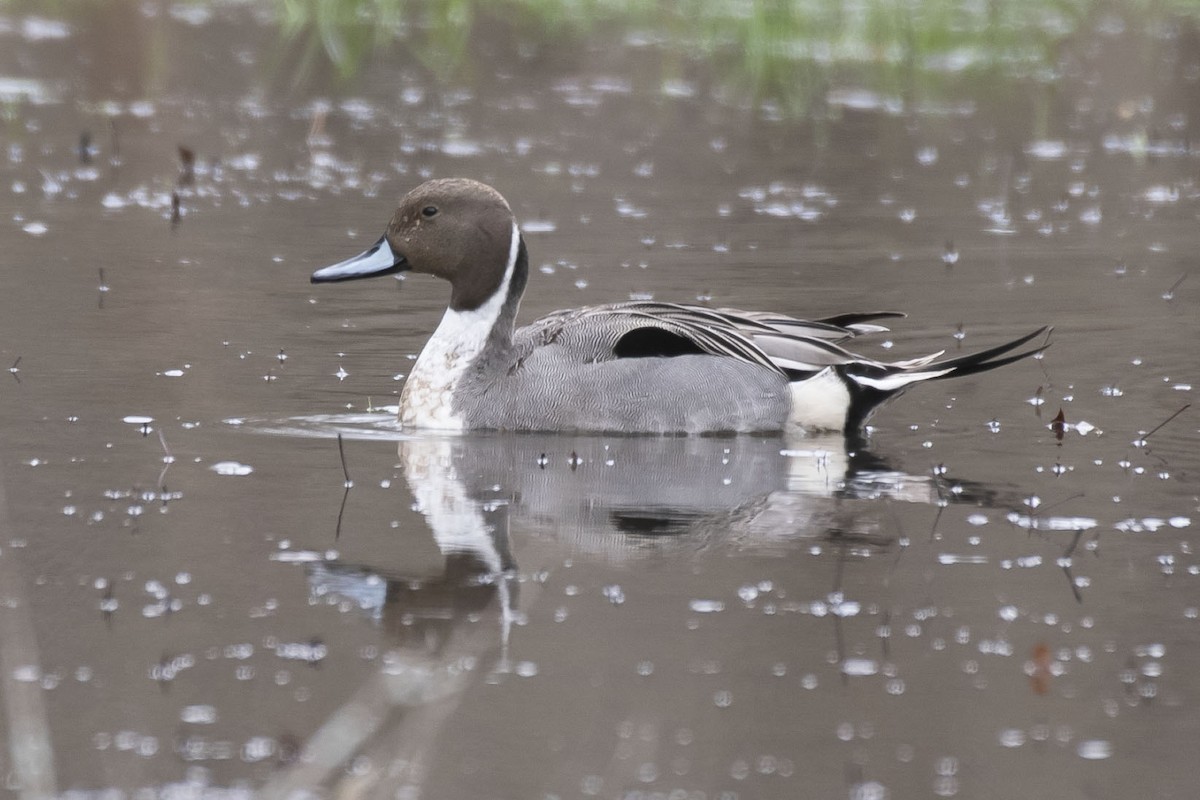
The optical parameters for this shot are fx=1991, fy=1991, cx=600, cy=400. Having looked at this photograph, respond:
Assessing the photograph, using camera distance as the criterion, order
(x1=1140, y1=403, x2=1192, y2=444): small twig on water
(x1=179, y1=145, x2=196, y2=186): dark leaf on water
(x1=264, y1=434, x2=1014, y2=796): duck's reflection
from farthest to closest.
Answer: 1. (x1=179, y1=145, x2=196, y2=186): dark leaf on water
2. (x1=1140, y1=403, x2=1192, y2=444): small twig on water
3. (x1=264, y1=434, x2=1014, y2=796): duck's reflection

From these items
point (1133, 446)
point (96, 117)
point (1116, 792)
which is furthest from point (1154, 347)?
point (96, 117)

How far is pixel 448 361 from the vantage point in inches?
319

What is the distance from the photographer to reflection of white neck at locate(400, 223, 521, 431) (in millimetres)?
7973

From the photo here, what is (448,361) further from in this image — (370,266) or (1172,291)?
(1172,291)

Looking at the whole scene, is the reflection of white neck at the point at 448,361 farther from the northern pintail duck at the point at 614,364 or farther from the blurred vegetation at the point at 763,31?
the blurred vegetation at the point at 763,31

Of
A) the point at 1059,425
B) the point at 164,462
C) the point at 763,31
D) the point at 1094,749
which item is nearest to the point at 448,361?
the point at 164,462

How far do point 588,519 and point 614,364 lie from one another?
1528 millimetres

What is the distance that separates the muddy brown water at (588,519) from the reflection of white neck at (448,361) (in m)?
0.14

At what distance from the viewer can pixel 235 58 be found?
19141 mm

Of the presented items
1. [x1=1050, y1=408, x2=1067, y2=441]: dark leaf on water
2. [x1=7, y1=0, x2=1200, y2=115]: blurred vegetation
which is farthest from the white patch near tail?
[x1=7, y1=0, x2=1200, y2=115]: blurred vegetation

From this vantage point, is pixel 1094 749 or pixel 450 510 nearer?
pixel 1094 749

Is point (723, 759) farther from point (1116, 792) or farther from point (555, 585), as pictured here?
point (555, 585)

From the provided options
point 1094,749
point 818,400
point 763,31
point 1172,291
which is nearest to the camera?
point 1094,749

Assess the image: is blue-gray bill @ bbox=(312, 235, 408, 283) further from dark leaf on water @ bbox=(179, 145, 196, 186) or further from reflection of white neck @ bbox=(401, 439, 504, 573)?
dark leaf on water @ bbox=(179, 145, 196, 186)
